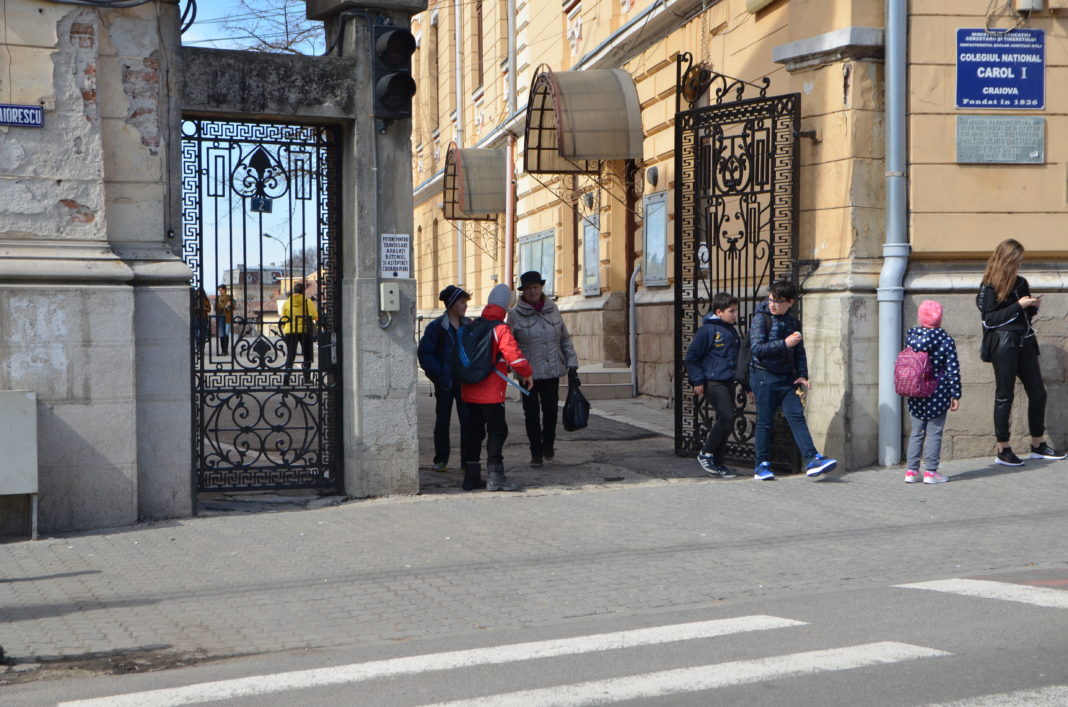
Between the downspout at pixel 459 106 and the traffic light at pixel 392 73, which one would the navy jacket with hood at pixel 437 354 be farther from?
the downspout at pixel 459 106

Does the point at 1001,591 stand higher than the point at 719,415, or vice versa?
the point at 719,415

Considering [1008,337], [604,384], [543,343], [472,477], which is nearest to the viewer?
[472,477]

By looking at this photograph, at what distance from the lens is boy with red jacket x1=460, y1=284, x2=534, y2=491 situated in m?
10.3

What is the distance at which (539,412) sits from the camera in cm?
1220

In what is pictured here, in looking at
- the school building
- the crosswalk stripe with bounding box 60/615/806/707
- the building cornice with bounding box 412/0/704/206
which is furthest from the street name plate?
the crosswalk stripe with bounding box 60/615/806/707

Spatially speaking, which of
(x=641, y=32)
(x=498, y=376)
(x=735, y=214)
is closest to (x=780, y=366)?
(x=735, y=214)

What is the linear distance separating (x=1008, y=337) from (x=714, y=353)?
7.90ft

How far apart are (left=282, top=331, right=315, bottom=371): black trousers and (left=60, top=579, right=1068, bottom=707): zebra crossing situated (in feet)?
15.4

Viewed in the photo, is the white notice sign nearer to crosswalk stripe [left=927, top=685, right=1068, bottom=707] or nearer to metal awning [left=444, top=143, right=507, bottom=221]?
crosswalk stripe [left=927, top=685, right=1068, bottom=707]

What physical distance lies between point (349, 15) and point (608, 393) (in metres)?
9.67

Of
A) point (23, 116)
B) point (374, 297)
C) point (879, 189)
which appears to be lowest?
point (374, 297)

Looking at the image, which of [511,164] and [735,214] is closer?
[735,214]

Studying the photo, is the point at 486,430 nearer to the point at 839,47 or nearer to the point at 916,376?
the point at 916,376

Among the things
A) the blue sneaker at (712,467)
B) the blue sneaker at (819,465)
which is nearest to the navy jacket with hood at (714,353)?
the blue sneaker at (712,467)
